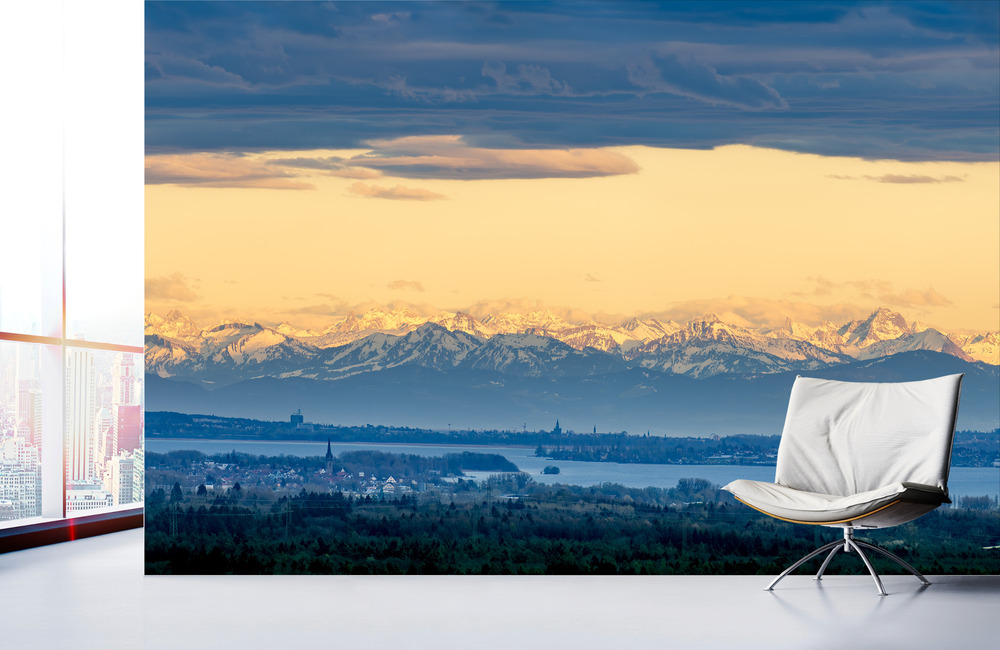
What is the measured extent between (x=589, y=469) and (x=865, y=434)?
1.35 m

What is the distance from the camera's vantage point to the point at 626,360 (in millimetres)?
5090

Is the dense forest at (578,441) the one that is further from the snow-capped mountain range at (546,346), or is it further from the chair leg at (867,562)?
the chair leg at (867,562)

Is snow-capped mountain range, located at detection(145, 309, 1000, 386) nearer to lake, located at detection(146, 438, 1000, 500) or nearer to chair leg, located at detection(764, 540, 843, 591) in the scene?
lake, located at detection(146, 438, 1000, 500)

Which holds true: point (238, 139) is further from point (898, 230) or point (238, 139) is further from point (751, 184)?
point (898, 230)

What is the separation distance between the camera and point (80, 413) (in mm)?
6211

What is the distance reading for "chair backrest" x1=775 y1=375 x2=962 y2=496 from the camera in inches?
163

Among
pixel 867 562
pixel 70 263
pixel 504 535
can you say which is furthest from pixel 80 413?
pixel 867 562

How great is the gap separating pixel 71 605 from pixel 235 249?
1904 millimetres

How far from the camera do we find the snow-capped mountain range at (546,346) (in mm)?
5008

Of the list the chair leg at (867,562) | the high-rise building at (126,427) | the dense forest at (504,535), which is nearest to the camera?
the chair leg at (867,562)

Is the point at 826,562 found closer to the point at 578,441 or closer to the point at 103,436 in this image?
the point at 578,441

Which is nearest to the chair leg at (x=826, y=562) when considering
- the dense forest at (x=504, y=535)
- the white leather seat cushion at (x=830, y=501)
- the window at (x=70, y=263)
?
the dense forest at (x=504, y=535)

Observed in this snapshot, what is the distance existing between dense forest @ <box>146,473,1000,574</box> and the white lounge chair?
0.41 meters

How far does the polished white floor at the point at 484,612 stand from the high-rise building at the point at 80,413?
1.34 meters
